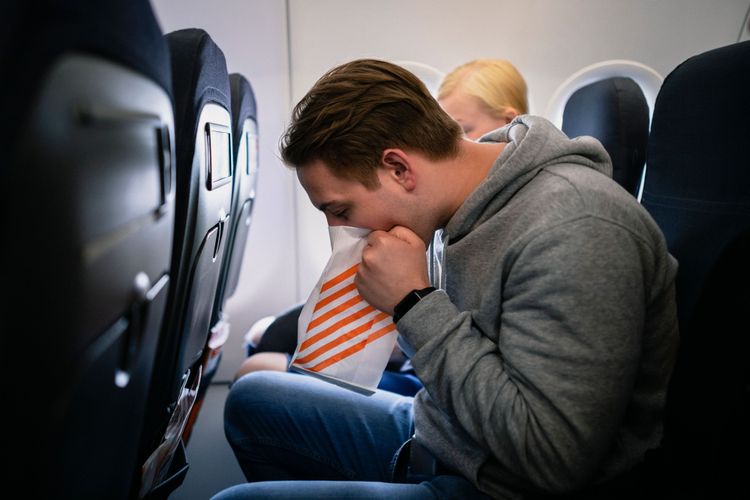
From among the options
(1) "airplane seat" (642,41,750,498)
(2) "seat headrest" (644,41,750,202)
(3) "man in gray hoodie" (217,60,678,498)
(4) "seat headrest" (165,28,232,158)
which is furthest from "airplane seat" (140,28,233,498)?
(2) "seat headrest" (644,41,750,202)

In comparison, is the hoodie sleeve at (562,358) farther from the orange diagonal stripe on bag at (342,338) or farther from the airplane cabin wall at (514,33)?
the airplane cabin wall at (514,33)

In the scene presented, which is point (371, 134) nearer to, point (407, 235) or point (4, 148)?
point (407, 235)

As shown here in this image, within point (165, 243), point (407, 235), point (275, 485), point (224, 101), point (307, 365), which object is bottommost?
point (275, 485)

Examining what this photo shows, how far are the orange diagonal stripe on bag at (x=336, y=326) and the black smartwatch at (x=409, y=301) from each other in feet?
0.36

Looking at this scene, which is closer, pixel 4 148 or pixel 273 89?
pixel 4 148

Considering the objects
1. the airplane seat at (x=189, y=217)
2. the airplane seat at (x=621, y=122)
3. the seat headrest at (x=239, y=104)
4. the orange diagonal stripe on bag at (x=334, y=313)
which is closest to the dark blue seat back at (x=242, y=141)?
the seat headrest at (x=239, y=104)

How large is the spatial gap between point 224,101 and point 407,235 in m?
0.38

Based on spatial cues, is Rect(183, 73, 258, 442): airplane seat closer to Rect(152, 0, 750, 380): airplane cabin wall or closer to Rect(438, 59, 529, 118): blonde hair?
Rect(152, 0, 750, 380): airplane cabin wall

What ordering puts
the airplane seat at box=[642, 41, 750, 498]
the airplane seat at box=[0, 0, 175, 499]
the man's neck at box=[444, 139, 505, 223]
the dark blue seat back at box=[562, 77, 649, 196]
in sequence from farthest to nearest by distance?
the dark blue seat back at box=[562, 77, 649, 196] < the man's neck at box=[444, 139, 505, 223] < the airplane seat at box=[642, 41, 750, 498] < the airplane seat at box=[0, 0, 175, 499]

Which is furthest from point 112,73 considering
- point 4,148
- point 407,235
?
point 407,235

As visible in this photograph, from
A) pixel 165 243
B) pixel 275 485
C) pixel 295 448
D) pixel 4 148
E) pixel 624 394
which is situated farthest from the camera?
pixel 295 448

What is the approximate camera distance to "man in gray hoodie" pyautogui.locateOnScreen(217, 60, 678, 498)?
690 millimetres

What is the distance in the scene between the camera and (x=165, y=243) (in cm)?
55

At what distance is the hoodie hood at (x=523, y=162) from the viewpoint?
831 millimetres
